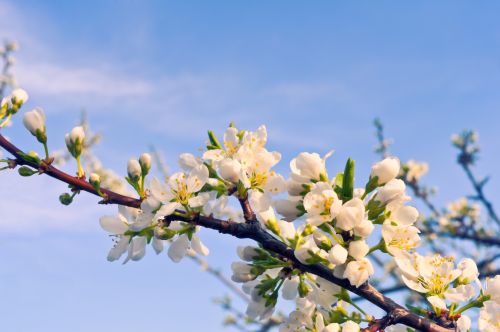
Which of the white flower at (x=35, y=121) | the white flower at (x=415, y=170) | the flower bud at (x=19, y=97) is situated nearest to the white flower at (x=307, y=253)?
the white flower at (x=35, y=121)

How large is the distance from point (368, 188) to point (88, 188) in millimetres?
1367

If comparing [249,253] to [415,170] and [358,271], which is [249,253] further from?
[415,170]

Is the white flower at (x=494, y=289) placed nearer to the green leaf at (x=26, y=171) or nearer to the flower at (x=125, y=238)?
the flower at (x=125, y=238)

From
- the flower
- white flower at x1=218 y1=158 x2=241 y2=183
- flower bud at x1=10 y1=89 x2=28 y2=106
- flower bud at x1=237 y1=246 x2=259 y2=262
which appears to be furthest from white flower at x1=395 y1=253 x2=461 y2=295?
flower bud at x1=10 y1=89 x2=28 y2=106

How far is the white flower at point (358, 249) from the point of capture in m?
2.49

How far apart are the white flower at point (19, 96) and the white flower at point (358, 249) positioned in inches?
74.7

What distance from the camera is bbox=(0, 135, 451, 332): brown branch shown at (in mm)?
2596

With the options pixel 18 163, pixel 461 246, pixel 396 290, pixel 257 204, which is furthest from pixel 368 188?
pixel 461 246

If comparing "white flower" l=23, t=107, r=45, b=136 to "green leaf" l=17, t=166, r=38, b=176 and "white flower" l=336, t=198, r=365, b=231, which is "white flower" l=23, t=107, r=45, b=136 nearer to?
"green leaf" l=17, t=166, r=38, b=176

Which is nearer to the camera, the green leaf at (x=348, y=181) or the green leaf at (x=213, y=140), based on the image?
the green leaf at (x=348, y=181)

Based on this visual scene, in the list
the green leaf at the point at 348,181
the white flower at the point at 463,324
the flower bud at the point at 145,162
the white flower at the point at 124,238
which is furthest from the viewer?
the white flower at the point at 124,238

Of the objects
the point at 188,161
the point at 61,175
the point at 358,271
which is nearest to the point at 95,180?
the point at 61,175

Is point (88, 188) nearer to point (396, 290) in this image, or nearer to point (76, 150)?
point (76, 150)

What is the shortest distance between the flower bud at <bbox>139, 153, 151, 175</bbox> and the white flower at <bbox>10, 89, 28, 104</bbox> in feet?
2.50
